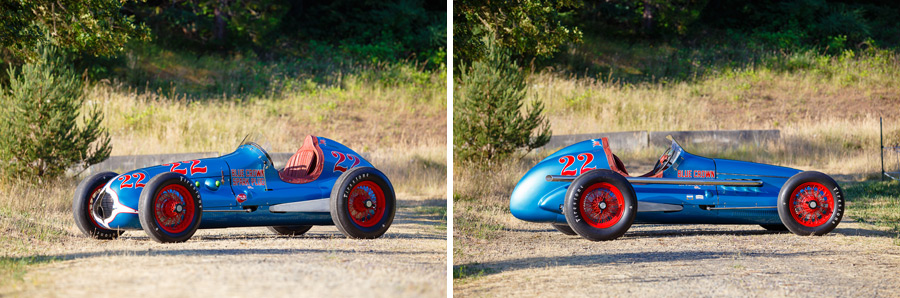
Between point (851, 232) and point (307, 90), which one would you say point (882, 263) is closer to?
point (851, 232)

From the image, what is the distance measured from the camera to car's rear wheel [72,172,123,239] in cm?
536

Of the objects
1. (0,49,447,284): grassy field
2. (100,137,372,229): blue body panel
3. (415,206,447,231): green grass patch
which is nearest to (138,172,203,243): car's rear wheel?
(100,137,372,229): blue body panel

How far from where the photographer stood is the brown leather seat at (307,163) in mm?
5945

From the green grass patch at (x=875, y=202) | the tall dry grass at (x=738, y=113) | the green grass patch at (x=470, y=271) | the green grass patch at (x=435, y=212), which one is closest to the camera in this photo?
the green grass patch at (x=470, y=271)

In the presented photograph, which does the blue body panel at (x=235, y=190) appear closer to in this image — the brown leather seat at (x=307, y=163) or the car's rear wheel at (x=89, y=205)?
the brown leather seat at (x=307, y=163)

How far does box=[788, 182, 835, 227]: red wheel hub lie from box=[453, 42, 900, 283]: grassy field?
→ 1263 millimetres

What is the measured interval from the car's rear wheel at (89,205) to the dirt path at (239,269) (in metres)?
0.09

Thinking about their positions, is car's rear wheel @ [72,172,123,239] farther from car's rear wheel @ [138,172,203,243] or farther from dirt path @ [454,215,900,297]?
dirt path @ [454,215,900,297]

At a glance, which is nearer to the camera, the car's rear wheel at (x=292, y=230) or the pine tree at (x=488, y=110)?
the car's rear wheel at (x=292, y=230)

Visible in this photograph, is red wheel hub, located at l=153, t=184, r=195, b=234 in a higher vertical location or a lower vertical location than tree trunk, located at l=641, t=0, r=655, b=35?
lower

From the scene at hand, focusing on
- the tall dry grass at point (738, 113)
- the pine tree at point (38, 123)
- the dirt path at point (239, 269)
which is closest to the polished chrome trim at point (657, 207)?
the tall dry grass at point (738, 113)

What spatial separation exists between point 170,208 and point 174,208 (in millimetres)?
24

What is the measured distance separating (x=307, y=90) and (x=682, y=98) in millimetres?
8442

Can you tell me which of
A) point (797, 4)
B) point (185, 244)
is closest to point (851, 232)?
point (185, 244)
